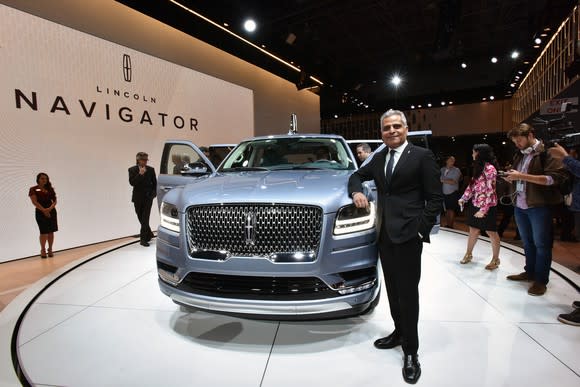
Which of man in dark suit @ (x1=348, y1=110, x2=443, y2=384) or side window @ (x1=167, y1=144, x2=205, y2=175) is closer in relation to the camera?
man in dark suit @ (x1=348, y1=110, x2=443, y2=384)

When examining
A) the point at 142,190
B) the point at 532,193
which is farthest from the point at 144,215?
the point at 532,193

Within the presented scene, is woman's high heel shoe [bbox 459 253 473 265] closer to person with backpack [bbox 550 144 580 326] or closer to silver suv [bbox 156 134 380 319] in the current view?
person with backpack [bbox 550 144 580 326]

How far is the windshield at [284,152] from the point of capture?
3.53 meters

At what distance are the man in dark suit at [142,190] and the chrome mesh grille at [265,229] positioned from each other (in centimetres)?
404

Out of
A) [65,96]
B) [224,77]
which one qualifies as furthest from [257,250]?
[224,77]

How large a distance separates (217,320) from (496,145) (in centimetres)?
1730

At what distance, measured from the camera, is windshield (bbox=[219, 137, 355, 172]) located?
353cm

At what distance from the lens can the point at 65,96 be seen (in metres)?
5.63

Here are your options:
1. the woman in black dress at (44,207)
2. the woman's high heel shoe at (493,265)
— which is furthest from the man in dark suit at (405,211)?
the woman in black dress at (44,207)

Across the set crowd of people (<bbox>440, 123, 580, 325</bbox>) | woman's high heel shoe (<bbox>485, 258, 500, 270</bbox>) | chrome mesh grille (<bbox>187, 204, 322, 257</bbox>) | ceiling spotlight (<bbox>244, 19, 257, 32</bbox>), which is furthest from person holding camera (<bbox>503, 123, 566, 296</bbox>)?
ceiling spotlight (<bbox>244, 19, 257, 32</bbox>)

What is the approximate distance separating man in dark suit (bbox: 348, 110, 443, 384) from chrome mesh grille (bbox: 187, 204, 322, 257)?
1.09 ft

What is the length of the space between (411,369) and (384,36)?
10.3 m

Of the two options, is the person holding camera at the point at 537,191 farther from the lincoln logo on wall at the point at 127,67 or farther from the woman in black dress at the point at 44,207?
the lincoln logo on wall at the point at 127,67

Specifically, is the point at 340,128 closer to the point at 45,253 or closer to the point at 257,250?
the point at 45,253
